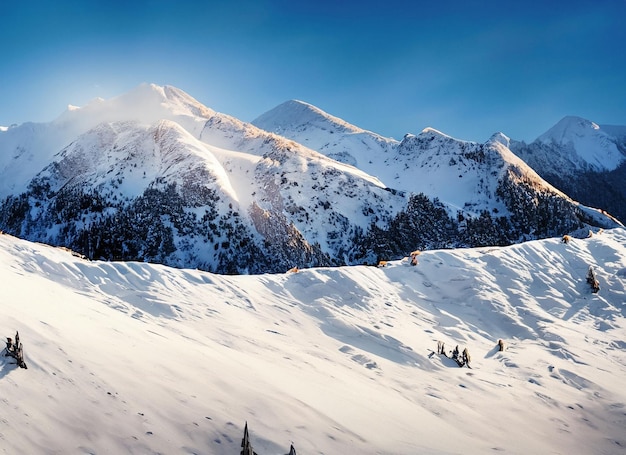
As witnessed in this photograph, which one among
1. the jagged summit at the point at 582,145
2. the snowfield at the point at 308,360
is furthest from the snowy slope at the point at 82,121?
the jagged summit at the point at 582,145

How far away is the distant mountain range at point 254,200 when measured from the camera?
30.7 meters

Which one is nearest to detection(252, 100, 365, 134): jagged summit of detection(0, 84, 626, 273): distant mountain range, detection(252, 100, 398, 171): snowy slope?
detection(252, 100, 398, 171): snowy slope

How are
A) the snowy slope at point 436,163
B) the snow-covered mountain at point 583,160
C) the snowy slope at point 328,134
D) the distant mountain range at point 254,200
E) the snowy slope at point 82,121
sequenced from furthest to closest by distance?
the snow-covered mountain at point 583,160 → the snowy slope at point 328,134 → the snowy slope at point 82,121 → the snowy slope at point 436,163 → the distant mountain range at point 254,200

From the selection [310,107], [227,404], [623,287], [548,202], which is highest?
[310,107]

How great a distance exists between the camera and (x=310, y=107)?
10594cm

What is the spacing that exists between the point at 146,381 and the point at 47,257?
726 cm

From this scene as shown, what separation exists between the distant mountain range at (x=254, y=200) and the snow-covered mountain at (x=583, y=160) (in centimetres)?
6106

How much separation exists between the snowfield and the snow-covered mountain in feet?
325

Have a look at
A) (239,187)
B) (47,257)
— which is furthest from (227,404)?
(239,187)

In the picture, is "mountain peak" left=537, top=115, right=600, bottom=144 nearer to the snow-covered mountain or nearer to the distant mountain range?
the snow-covered mountain

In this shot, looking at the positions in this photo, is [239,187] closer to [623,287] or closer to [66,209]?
[66,209]

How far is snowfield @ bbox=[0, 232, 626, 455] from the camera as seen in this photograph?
5.42 m

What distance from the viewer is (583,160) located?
407ft

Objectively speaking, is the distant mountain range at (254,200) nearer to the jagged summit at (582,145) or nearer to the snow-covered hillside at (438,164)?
the snow-covered hillside at (438,164)
